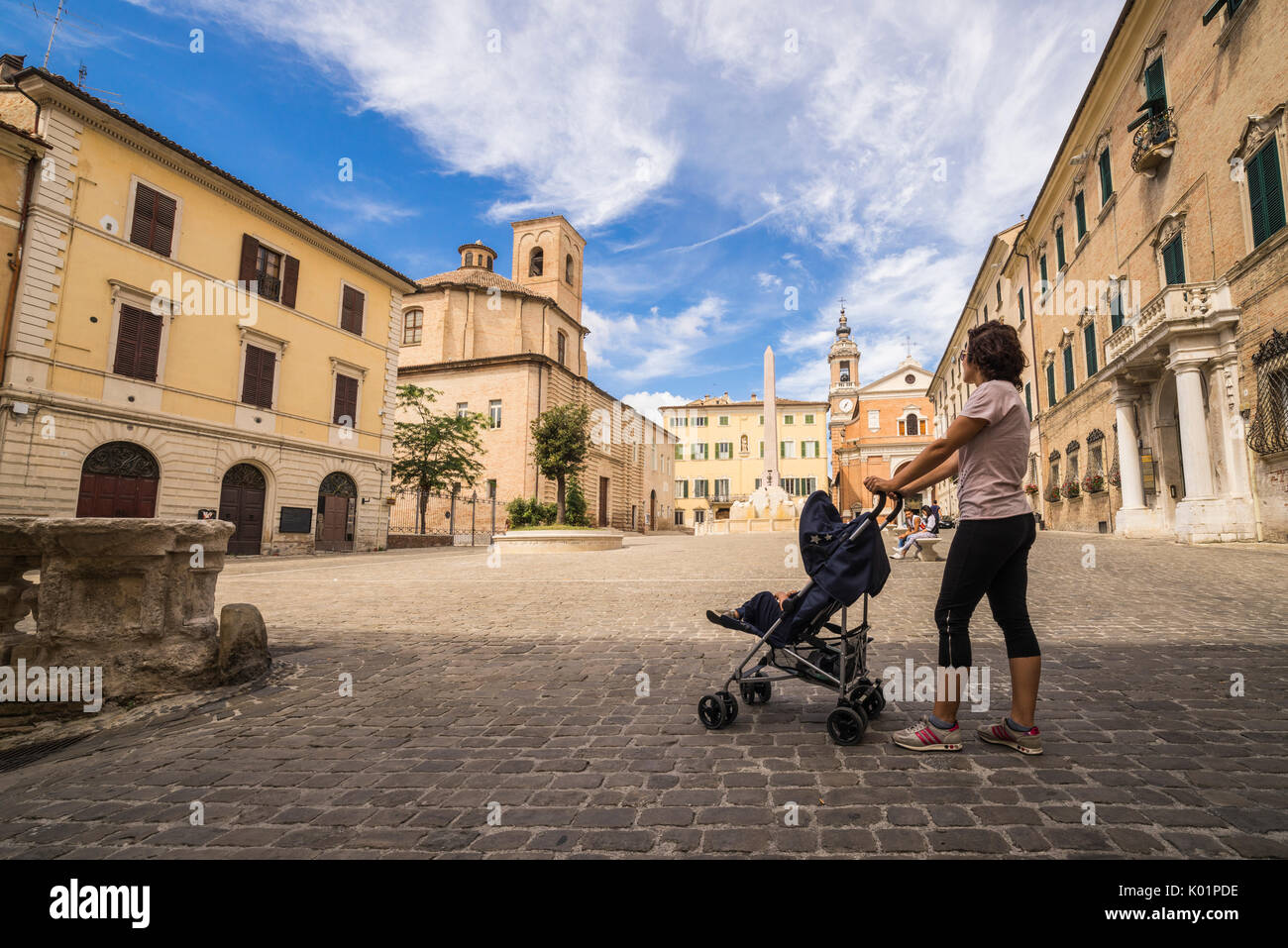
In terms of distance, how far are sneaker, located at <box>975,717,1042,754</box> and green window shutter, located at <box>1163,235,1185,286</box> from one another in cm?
1748

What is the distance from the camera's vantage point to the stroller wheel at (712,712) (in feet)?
10.6

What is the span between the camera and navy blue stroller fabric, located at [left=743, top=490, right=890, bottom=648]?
307 centimetres

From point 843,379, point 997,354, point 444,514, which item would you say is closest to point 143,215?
point 444,514

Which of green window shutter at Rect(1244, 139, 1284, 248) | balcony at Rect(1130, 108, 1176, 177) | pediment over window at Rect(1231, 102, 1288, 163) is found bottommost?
green window shutter at Rect(1244, 139, 1284, 248)

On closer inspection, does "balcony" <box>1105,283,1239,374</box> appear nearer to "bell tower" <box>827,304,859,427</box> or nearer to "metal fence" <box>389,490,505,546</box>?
"metal fence" <box>389,490,505,546</box>

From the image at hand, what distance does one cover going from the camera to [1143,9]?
16125 mm

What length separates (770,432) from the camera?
41.1m

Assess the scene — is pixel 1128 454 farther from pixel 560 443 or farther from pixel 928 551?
pixel 560 443

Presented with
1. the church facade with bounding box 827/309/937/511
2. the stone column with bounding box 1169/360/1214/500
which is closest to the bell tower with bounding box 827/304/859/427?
the church facade with bounding box 827/309/937/511

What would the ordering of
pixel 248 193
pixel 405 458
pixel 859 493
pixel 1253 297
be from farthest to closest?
1. pixel 859 493
2. pixel 405 458
3. pixel 248 193
4. pixel 1253 297

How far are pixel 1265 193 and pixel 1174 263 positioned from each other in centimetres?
381
